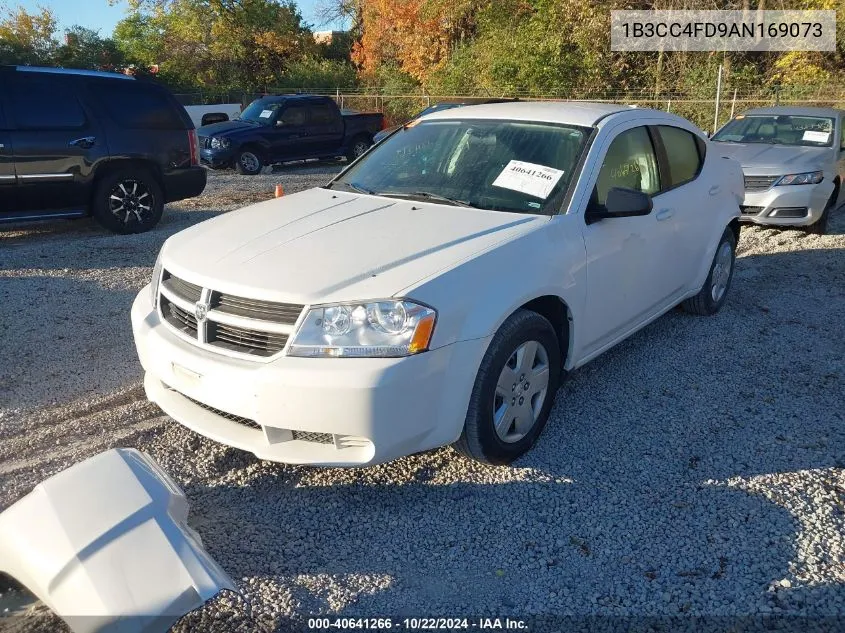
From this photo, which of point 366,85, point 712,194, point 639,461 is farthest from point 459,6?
point 639,461

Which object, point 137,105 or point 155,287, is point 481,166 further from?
point 137,105

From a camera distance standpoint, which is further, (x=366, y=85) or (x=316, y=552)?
(x=366, y=85)

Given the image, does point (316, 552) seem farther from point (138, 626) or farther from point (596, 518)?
point (596, 518)

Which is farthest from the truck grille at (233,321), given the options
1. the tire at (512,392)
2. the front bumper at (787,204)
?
the front bumper at (787,204)

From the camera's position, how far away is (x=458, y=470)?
141 inches

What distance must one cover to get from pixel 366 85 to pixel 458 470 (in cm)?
3166

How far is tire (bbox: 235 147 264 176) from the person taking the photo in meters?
14.9

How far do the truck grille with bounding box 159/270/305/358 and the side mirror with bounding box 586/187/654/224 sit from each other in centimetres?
179

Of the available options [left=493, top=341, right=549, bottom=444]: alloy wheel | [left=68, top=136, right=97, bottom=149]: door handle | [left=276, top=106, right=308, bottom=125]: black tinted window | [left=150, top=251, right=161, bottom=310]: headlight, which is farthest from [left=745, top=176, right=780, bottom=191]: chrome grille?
[left=276, top=106, right=308, bottom=125]: black tinted window

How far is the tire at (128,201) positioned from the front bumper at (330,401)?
6045 mm

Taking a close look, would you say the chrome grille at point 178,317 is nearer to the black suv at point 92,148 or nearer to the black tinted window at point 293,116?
the black suv at point 92,148

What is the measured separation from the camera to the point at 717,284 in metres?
5.87

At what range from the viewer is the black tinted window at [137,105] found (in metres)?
8.66

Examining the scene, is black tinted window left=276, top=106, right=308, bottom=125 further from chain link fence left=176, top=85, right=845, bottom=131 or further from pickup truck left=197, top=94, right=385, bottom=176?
chain link fence left=176, top=85, right=845, bottom=131
